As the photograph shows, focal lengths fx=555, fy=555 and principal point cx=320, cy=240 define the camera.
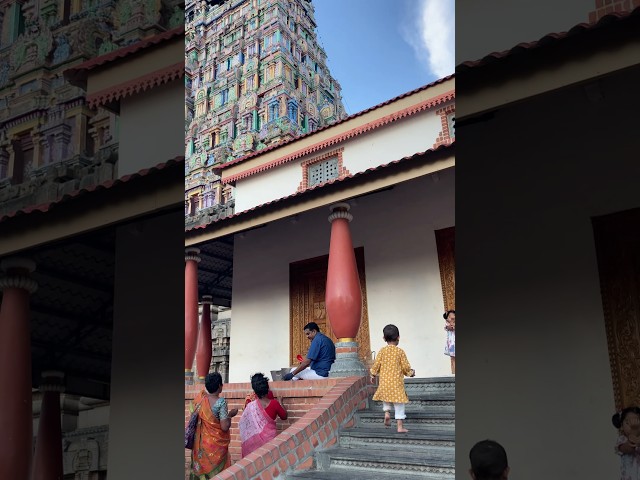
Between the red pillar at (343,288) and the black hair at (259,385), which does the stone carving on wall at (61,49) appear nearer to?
the black hair at (259,385)

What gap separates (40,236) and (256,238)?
24.1 feet

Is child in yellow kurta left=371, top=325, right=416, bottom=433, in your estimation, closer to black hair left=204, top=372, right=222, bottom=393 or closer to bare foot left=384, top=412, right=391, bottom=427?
bare foot left=384, top=412, right=391, bottom=427

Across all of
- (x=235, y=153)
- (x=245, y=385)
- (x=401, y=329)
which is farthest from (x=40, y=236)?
(x=235, y=153)

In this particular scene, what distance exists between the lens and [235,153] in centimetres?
1980

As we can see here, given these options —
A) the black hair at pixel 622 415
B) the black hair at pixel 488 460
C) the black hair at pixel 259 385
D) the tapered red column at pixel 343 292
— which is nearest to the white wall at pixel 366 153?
the tapered red column at pixel 343 292

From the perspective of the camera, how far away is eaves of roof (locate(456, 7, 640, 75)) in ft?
4.62

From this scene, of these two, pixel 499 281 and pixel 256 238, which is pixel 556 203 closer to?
pixel 499 281

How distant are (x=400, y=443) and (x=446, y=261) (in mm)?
4211

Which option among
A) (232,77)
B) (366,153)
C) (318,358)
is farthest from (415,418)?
(366,153)

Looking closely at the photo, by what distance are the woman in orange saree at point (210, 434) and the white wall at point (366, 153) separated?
5734 mm

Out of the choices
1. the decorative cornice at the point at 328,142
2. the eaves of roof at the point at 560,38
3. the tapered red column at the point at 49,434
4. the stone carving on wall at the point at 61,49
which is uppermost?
the decorative cornice at the point at 328,142

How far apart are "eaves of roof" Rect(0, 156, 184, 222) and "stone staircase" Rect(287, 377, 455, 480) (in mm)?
1173

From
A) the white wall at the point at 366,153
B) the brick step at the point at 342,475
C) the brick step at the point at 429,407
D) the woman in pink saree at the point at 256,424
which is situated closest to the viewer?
the brick step at the point at 342,475

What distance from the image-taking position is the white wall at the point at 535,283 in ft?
3.95
